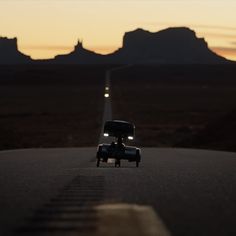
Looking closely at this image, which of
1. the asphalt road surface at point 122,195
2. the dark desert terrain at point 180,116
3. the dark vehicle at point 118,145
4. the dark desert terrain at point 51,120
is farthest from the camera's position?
the dark desert terrain at point 51,120

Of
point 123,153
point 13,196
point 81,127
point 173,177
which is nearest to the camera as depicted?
point 13,196

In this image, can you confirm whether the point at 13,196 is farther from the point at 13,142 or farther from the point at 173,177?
the point at 13,142

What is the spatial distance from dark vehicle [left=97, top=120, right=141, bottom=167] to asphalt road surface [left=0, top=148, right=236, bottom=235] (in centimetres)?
144

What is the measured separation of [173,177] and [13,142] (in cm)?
3969

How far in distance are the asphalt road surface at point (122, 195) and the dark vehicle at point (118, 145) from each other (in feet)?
4.71

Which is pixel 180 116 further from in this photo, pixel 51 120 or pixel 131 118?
pixel 51 120

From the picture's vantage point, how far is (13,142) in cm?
5956

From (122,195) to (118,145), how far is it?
35.4ft

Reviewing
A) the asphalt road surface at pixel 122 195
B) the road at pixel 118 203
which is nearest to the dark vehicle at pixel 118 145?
the asphalt road surface at pixel 122 195

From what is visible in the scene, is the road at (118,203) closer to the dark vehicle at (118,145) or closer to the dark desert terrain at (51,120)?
the dark vehicle at (118,145)

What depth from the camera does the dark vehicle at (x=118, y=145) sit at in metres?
25.5

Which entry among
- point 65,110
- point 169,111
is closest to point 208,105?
point 169,111

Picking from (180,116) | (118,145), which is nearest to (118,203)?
(118,145)

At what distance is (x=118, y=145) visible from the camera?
26.0m
